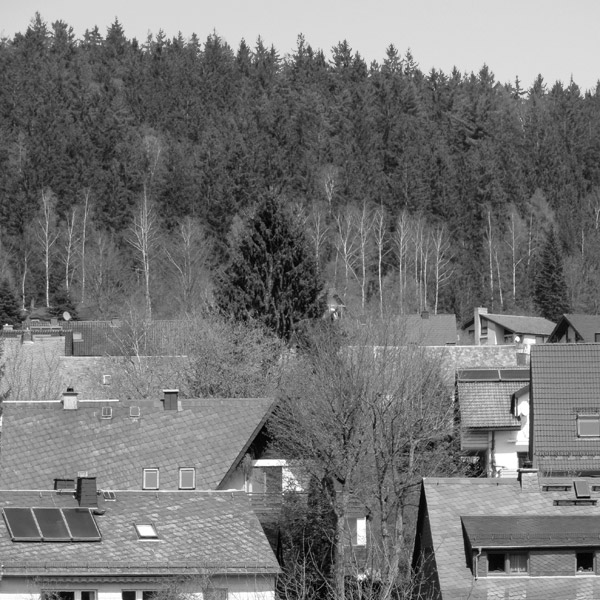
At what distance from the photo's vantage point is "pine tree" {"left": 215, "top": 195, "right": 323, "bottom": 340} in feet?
191

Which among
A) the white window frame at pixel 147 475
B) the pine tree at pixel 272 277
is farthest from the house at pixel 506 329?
the white window frame at pixel 147 475

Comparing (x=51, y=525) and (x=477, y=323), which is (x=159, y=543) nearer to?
(x=51, y=525)

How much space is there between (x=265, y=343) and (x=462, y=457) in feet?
35.9

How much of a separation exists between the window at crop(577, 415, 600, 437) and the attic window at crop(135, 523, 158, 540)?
14387 mm

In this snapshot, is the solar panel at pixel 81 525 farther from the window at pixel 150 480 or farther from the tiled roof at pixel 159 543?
the window at pixel 150 480

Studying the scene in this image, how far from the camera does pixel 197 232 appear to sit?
10544 cm

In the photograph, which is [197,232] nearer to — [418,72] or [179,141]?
[179,141]

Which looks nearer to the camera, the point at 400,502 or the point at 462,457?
the point at 400,502

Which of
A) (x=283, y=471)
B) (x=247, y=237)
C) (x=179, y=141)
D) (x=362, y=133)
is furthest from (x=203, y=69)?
(x=283, y=471)

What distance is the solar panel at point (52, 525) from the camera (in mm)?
30875

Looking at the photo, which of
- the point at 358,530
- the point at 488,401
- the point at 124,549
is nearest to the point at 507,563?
the point at 124,549

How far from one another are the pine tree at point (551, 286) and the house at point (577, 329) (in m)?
29.6

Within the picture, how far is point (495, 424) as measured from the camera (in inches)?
1868

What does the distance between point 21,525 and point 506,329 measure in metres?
58.5
